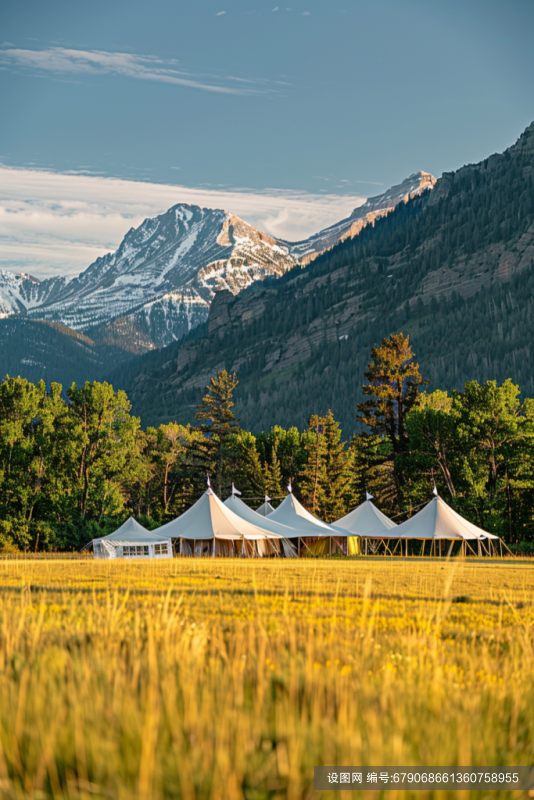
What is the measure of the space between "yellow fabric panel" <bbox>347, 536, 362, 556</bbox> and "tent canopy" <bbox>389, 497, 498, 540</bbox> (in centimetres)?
486

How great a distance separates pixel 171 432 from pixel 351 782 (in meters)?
80.1

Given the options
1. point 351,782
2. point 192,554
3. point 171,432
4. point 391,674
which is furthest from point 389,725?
point 171,432

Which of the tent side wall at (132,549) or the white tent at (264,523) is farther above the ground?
the white tent at (264,523)

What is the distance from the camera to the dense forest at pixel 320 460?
5762 cm

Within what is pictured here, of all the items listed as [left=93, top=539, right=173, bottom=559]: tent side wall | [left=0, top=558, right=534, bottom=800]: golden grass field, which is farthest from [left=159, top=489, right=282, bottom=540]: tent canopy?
[left=0, top=558, right=534, bottom=800]: golden grass field

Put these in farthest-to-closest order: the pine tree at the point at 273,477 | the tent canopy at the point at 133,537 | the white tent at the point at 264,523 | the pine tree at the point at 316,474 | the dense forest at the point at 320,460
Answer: the pine tree at the point at 316,474 → the pine tree at the point at 273,477 → the dense forest at the point at 320,460 → the white tent at the point at 264,523 → the tent canopy at the point at 133,537

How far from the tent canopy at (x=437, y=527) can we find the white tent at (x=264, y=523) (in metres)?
7.07

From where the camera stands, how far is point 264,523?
50.0 m

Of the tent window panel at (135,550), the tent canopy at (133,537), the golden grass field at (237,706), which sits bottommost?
the tent window panel at (135,550)

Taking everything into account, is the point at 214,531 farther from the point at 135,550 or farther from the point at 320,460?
the point at 320,460

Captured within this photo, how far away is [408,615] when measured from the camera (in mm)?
9391

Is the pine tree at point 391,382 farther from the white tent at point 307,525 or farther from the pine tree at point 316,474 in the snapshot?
the white tent at point 307,525

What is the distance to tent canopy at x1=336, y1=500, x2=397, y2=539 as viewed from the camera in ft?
171

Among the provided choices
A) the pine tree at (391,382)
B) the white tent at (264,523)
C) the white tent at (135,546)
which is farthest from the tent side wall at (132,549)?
the pine tree at (391,382)
